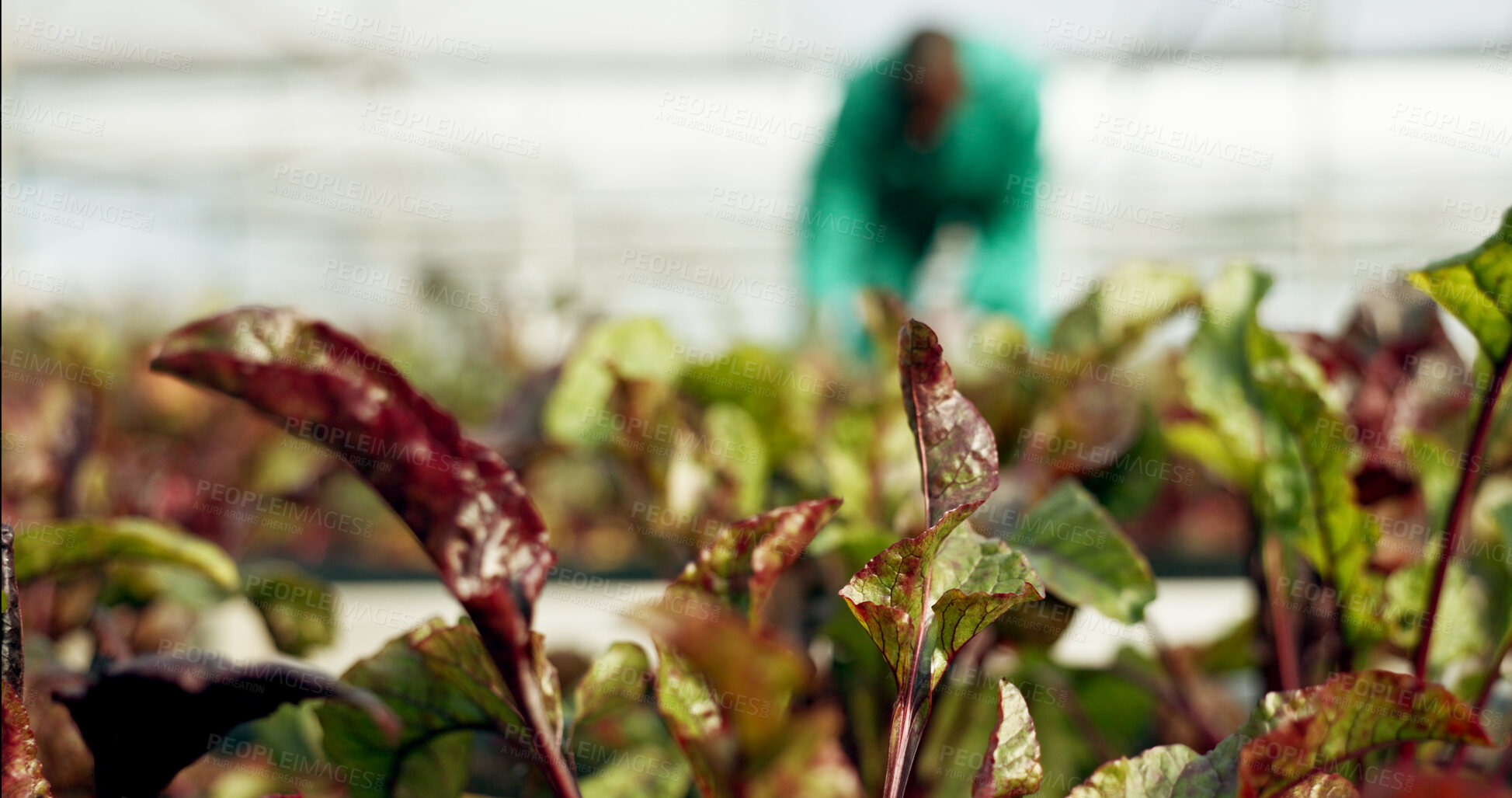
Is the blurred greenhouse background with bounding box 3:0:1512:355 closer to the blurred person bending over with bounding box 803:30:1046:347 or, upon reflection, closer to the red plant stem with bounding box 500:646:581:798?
the blurred person bending over with bounding box 803:30:1046:347

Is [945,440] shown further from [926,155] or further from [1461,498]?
[926,155]

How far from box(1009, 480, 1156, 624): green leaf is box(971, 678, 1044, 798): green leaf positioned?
12cm

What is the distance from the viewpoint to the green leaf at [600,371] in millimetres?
756

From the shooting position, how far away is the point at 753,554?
41 centimetres

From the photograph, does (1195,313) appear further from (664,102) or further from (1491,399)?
(664,102)

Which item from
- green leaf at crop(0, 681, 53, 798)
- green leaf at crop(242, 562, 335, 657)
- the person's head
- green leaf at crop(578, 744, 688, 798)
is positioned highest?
the person's head

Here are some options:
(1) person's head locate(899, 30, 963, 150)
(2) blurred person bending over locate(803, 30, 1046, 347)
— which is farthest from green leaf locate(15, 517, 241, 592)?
(1) person's head locate(899, 30, 963, 150)

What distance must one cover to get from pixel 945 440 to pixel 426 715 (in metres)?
0.27

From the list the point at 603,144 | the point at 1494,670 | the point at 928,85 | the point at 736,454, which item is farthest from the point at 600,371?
the point at 603,144

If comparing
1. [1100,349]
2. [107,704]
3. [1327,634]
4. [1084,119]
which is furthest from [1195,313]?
[1084,119]

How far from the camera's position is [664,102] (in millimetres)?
11250

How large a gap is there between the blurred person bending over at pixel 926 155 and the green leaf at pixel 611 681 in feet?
7.25

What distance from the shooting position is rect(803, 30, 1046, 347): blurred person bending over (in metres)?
2.77

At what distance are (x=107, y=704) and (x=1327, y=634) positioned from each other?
736 mm
